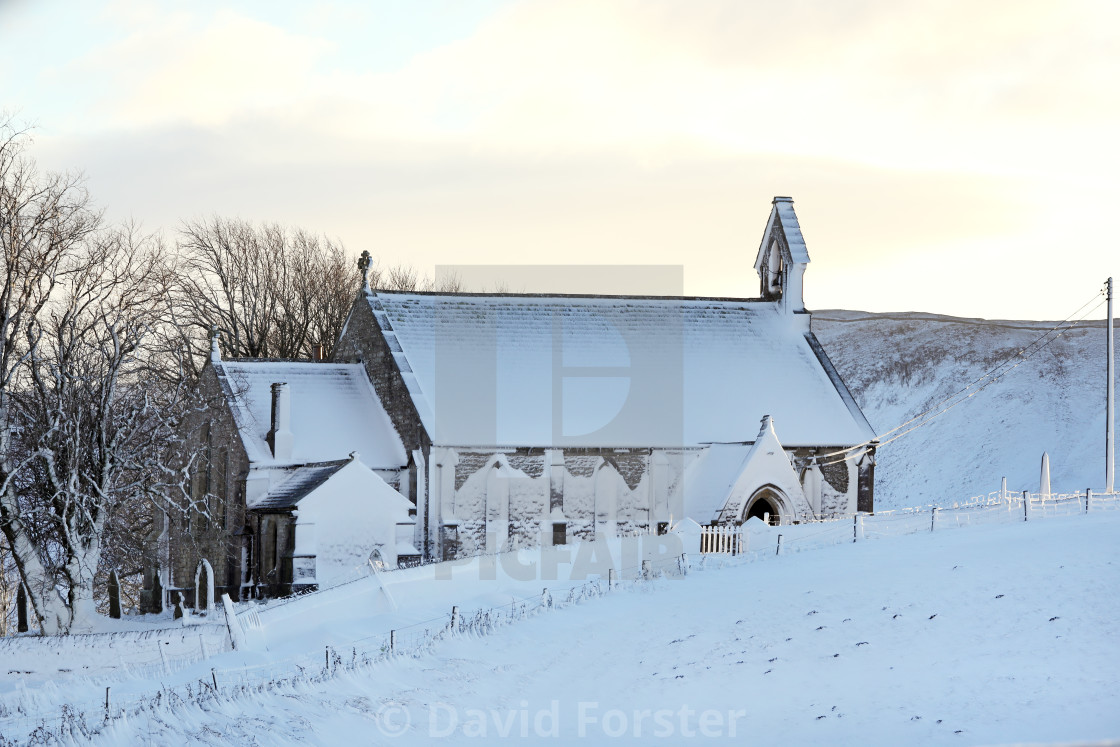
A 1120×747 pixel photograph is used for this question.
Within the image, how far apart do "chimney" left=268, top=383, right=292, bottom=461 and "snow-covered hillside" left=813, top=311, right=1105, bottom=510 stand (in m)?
41.3

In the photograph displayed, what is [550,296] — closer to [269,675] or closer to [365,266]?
[365,266]

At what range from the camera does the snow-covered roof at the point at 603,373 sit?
3825 cm

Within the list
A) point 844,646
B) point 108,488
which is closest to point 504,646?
point 844,646

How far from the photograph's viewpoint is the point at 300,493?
3391 cm

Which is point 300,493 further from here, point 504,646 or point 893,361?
point 893,361

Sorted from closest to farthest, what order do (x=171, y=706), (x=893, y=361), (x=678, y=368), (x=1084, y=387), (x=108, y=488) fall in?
(x=171, y=706) < (x=108, y=488) < (x=678, y=368) < (x=1084, y=387) < (x=893, y=361)

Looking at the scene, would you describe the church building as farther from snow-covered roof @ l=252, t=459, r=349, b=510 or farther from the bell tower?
the bell tower

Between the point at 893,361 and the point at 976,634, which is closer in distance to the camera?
the point at 976,634

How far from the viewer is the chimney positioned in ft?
117

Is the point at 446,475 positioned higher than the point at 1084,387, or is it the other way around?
the point at 1084,387

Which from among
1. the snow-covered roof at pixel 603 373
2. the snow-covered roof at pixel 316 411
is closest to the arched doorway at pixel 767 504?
the snow-covered roof at pixel 603 373

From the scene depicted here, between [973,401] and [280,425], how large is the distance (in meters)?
53.5

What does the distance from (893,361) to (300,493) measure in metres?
62.3

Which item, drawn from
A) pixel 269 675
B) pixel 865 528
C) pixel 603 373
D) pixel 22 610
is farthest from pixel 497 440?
pixel 269 675
